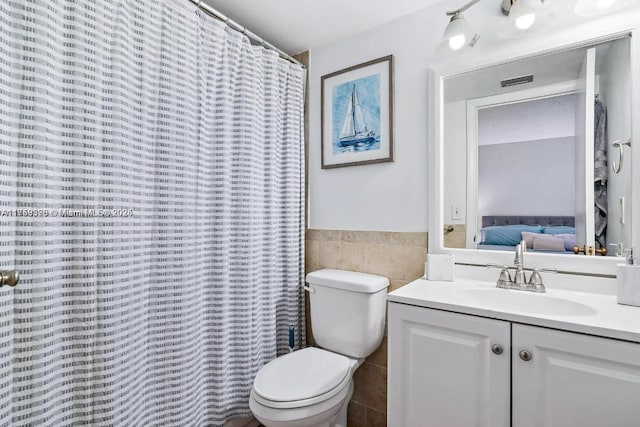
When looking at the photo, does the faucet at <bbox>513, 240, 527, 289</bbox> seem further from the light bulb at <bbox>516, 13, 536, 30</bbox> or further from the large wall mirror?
the light bulb at <bbox>516, 13, 536, 30</bbox>

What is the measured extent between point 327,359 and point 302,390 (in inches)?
10.2

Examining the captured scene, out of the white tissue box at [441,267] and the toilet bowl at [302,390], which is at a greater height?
the white tissue box at [441,267]

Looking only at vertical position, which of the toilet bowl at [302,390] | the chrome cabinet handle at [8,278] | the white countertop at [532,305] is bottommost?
the toilet bowl at [302,390]

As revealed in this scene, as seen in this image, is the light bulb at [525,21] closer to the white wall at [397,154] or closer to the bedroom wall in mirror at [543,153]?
the bedroom wall in mirror at [543,153]

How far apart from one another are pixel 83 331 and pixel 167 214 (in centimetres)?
47

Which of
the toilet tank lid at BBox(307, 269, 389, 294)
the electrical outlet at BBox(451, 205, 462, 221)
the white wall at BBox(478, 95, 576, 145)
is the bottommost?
the toilet tank lid at BBox(307, 269, 389, 294)

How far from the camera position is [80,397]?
988 millimetres

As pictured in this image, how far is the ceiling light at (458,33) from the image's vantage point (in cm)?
135

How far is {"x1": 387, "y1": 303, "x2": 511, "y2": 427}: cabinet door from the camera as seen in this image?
0.99m

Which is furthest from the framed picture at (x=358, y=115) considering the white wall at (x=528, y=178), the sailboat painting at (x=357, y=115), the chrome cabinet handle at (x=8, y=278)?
the chrome cabinet handle at (x=8, y=278)

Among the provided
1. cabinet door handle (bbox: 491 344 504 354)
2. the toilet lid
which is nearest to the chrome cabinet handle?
the toilet lid

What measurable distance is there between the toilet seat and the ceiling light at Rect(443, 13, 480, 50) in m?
1.52

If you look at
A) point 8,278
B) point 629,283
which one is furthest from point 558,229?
point 8,278

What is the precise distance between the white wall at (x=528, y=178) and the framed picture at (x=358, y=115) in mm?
480
